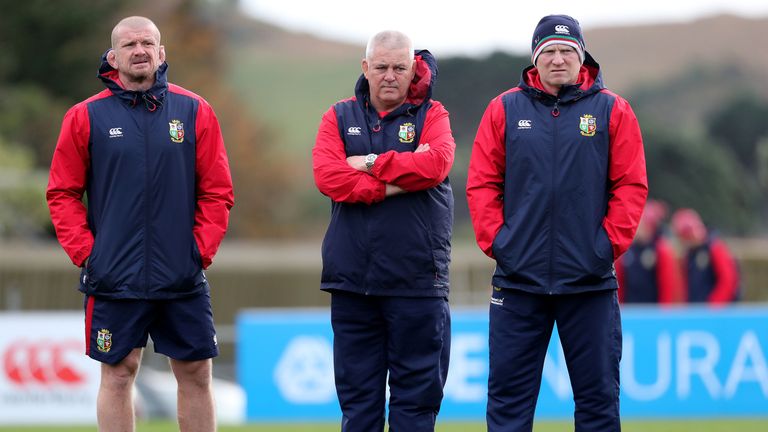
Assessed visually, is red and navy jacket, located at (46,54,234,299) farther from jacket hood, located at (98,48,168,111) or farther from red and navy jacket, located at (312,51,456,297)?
red and navy jacket, located at (312,51,456,297)

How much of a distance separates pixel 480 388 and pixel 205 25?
47070 mm

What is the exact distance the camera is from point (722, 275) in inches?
551

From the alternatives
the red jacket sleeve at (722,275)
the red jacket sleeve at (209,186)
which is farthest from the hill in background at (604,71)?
the red jacket sleeve at (209,186)

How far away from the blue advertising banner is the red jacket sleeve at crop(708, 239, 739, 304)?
1.94 meters

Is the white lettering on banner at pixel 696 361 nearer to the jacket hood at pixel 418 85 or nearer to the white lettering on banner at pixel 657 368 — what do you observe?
the white lettering on banner at pixel 657 368

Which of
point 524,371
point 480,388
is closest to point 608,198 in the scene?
point 524,371

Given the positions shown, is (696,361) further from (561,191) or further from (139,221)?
(139,221)

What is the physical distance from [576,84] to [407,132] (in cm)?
86

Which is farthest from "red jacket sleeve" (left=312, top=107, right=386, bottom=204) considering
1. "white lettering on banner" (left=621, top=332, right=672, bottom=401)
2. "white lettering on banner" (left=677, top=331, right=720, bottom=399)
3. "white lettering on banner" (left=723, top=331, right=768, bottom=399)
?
"white lettering on banner" (left=723, top=331, right=768, bottom=399)

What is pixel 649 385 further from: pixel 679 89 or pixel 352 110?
pixel 679 89

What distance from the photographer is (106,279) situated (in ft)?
20.7

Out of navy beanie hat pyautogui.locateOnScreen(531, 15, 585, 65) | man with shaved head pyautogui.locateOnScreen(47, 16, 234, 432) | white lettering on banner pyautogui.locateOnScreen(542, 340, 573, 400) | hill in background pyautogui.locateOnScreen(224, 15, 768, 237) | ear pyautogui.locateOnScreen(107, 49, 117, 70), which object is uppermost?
hill in background pyautogui.locateOnScreen(224, 15, 768, 237)

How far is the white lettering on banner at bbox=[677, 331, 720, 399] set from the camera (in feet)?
39.3

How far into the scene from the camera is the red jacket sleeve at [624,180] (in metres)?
6.19
